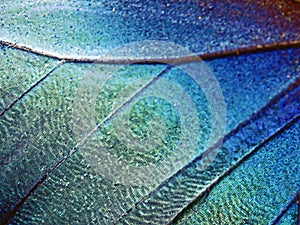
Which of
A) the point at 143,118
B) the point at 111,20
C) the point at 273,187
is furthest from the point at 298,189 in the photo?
the point at 111,20

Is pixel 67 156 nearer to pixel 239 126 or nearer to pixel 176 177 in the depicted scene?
pixel 176 177

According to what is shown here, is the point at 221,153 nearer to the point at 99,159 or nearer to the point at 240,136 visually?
the point at 240,136

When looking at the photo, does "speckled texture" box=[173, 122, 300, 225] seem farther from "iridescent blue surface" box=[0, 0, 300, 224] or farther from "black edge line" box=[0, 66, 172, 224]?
"black edge line" box=[0, 66, 172, 224]

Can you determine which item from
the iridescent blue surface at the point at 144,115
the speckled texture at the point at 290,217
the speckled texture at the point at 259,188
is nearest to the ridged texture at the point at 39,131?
the iridescent blue surface at the point at 144,115

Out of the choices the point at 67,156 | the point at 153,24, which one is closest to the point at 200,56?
the point at 153,24

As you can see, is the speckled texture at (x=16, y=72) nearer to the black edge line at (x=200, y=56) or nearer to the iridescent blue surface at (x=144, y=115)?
the iridescent blue surface at (x=144, y=115)
